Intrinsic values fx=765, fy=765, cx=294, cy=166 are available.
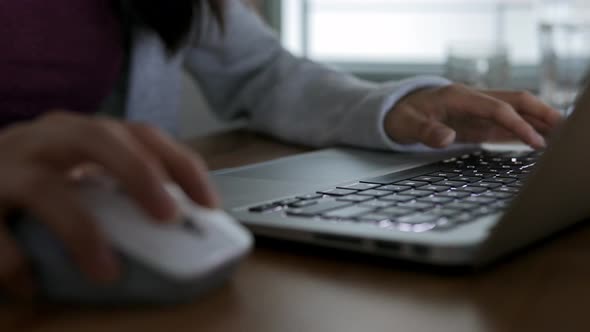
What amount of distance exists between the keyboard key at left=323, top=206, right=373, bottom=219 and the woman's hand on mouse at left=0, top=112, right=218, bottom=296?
0.44ft

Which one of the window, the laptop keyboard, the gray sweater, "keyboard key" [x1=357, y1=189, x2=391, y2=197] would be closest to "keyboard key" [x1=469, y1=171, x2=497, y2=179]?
the laptop keyboard

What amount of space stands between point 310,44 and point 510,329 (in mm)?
1443

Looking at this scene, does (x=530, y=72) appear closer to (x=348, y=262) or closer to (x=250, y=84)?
(x=250, y=84)

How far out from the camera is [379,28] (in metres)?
1.74

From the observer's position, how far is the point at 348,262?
1.48ft

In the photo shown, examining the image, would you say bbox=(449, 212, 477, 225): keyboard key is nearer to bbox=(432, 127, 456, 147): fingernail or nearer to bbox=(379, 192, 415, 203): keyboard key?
bbox=(379, 192, 415, 203): keyboard key

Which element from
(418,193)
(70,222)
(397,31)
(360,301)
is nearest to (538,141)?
(418,193)

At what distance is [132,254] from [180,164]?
0.06 metres

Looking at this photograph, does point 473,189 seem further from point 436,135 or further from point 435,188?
point 436,135

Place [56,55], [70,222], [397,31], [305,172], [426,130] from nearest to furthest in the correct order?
[70,222] < [305,172] < [426,130] < [56,55] < [397,31]

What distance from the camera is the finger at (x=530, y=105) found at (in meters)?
0.80

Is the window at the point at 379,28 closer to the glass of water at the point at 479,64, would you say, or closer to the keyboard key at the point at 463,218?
the glass of water at the point at 479,64

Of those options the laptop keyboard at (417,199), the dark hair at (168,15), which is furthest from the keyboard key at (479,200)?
the dark hair at (168,15)

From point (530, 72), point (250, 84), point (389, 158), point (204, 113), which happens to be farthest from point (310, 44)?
point (389, 158)
